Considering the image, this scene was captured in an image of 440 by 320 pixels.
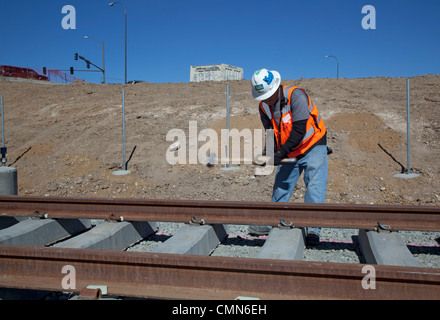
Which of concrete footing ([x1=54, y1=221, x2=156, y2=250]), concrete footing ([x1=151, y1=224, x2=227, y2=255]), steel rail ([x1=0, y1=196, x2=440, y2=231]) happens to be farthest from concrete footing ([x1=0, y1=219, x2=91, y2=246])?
concrete footing ([x1=151, y1=224, x2=227, y2=255])

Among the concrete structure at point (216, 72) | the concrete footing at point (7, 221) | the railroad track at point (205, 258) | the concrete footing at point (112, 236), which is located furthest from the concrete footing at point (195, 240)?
the concrete structure at point (216, 72)

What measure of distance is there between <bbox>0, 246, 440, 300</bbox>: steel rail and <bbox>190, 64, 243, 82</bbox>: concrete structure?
22.1m

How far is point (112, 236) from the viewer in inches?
171

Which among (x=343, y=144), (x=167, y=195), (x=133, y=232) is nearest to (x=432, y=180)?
(x=343, y=144)

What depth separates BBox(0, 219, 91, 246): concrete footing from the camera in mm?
4340

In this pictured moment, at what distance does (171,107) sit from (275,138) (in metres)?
7.90

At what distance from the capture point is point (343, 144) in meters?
9.45

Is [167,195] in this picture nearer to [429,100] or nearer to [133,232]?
[133,232]

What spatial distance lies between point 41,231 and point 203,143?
19.2 ft

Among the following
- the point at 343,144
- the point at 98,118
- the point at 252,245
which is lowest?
the point at 252,245

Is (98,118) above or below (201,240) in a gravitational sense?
above

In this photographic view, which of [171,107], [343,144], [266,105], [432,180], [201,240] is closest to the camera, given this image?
[201,240]

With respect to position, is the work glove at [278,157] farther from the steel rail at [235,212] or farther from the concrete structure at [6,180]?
the concrete structure at [6,180]

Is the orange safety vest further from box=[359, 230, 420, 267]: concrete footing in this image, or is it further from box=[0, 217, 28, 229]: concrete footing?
box=[0, 217, 28, 229]: concrete footing
